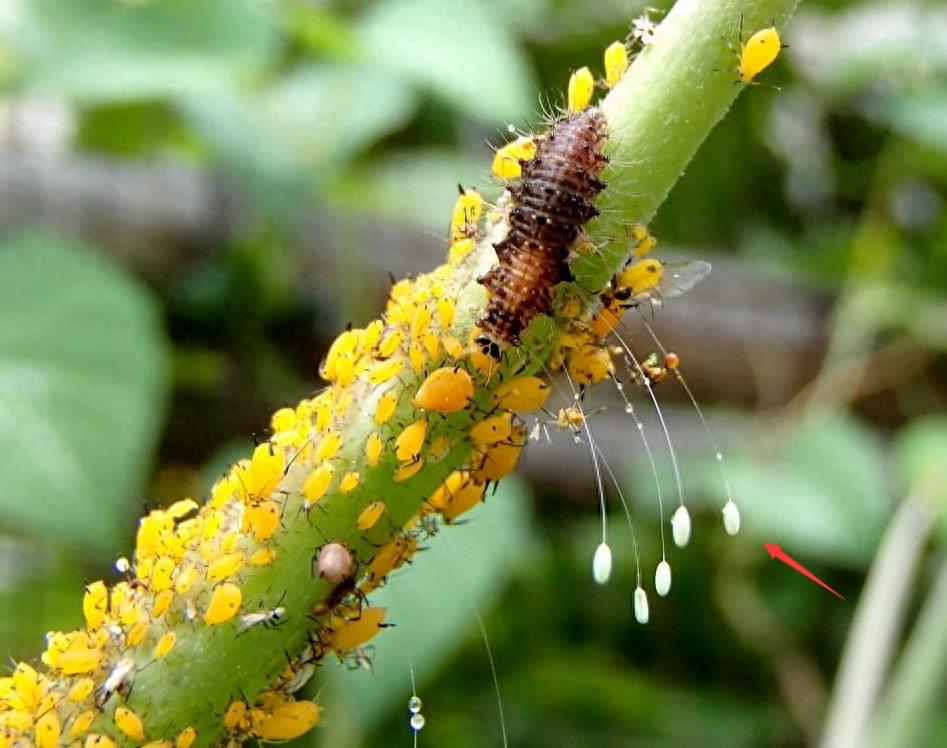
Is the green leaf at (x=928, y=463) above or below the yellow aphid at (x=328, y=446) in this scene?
below

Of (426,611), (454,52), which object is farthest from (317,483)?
(454,52)

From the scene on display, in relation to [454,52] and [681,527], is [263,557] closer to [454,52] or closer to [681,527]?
[681,527]

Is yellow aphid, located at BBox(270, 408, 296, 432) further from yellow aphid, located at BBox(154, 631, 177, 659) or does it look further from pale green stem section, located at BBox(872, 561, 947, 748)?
pale green stem section, located at BBox(872, 561, 947, 748)

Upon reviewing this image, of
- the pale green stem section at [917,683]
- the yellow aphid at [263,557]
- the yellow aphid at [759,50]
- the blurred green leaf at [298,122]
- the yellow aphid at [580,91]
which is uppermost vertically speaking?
the yellow aphid at [759,50]

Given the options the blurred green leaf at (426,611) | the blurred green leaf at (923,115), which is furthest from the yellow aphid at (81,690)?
the blurred green leaf at (923,115)

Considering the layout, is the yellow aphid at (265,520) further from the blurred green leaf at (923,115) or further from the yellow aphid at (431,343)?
the blurred green leaf at (923,115)

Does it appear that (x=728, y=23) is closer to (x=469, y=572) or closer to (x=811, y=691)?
(x=469, y=572)

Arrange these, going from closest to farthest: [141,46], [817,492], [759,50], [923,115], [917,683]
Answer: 1. [759,50]
2. [917,683]
3. [141,46]
4. [817,492]
5. [923,115]
